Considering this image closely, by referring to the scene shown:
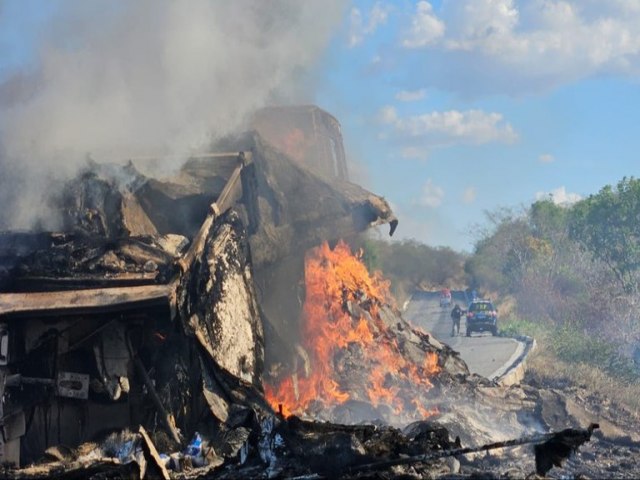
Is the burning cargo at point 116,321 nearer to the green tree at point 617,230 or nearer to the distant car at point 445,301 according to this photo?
the green tree at point 617,230

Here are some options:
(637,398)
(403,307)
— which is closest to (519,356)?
(637,398)

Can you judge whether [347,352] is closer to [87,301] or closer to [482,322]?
[87,301]

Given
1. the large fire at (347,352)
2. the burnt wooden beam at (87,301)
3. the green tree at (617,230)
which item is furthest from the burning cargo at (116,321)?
the green tree at (617,230)

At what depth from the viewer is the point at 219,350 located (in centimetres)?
969

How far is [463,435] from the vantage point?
1200 centimetres

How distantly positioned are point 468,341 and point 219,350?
A: 20.1 m

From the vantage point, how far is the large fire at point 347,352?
44.1ft

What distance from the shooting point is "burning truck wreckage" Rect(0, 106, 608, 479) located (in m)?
7.42

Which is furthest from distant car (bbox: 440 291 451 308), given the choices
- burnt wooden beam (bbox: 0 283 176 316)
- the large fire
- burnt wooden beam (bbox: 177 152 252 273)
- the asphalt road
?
burnt wooden beam (bbox: 0 283 176 316)

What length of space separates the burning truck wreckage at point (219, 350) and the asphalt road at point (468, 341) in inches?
236

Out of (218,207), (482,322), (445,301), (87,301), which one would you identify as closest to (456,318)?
(482,322)

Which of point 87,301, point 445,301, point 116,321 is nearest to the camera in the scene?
point 87,301

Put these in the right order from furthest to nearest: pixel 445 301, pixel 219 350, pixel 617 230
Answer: pixel 445 301 < pixel 617 230 < pixel 219 350

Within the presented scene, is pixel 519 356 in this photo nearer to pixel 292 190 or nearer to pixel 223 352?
pixel 292 190
